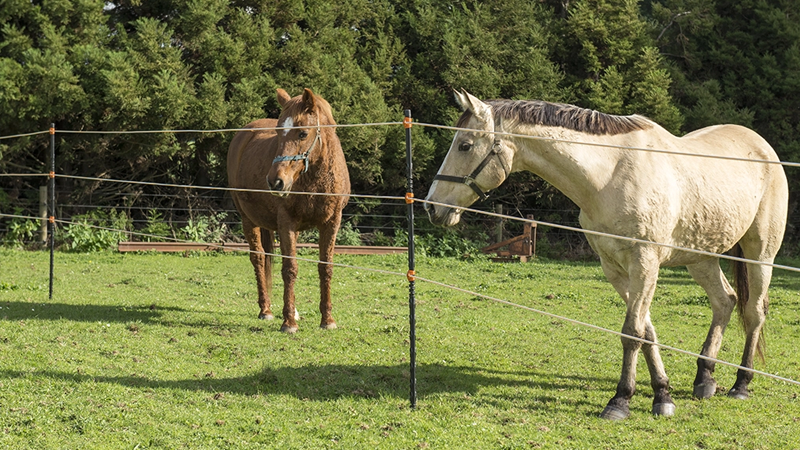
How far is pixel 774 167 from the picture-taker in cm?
589

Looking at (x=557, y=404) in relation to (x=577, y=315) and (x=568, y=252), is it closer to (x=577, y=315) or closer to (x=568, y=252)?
(x=577, y=315)

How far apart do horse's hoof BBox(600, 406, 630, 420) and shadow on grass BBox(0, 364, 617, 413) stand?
0.23 meters

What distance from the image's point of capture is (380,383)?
560 cm

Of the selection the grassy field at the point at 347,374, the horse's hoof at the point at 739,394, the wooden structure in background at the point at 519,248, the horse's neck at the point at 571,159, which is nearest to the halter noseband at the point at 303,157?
the grassy field at the point at 347,374

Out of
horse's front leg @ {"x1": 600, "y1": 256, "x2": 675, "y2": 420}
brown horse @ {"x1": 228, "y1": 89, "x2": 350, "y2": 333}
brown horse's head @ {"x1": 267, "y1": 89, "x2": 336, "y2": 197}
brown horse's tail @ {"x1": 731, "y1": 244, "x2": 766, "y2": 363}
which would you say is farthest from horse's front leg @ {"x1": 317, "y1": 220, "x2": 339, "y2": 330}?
brown horse's tail @ {"x1": 731, "y1": 244, "x2": 766, "y2": 363}

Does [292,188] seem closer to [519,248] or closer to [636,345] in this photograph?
[636,345]

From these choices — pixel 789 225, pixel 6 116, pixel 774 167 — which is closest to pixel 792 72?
pixel 789 225

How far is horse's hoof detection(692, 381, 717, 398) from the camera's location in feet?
18.3

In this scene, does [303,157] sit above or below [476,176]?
above

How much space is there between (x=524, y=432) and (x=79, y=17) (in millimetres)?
13393

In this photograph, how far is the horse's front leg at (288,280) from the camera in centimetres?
736

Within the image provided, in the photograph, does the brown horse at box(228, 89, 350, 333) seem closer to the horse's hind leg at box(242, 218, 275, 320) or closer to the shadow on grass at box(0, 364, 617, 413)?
the horse's hind leg at box(242, 218, 275, 320)

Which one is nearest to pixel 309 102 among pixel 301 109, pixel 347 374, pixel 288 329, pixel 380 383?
pixel 301 109

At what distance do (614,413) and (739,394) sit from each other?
4.22 feet
